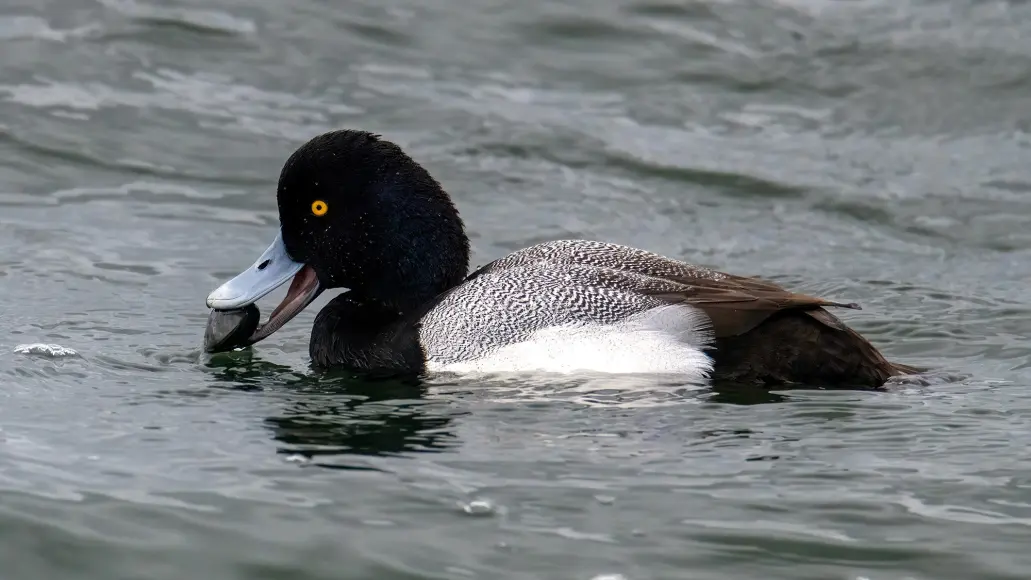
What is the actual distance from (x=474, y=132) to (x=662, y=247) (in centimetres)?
241

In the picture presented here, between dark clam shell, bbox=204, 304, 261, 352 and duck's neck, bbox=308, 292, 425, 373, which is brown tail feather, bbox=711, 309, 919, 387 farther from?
dark clam shell, bbox=204, 304, 261, 352

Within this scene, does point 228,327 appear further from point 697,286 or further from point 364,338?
point 697,286

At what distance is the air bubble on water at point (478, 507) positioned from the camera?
17.7 ft

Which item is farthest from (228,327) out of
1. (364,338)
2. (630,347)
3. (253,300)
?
(630,347)

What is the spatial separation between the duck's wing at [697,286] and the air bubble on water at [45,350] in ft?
7.06

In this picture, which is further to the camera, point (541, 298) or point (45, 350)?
point (45, 350)

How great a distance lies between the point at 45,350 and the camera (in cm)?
768

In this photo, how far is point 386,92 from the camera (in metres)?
12.7

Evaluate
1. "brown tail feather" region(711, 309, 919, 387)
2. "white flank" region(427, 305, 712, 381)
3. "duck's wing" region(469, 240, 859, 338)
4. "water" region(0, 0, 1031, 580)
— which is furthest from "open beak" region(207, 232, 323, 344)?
"brown tail feather" region(711, 309, 919, 387)

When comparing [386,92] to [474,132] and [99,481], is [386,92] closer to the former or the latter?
[474,132]

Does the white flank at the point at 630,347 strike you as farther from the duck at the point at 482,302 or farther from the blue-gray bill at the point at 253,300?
the blue-gray bill at the point at 253,300

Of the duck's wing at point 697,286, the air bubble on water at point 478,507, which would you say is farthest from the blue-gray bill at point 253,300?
the air bubble on water at point 478,507

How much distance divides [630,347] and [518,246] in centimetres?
371

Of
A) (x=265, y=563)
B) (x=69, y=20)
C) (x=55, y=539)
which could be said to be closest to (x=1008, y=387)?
(x=265, y=563)
